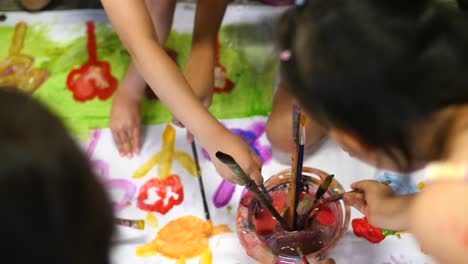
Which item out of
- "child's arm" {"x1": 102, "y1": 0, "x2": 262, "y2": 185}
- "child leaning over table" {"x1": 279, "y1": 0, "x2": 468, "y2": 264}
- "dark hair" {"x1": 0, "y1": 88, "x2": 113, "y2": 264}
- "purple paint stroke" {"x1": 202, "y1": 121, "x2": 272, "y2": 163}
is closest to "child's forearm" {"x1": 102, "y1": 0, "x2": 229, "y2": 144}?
"child's arm" {"x1": 102, "y1": 0, "x2": 262, "y2": 185}

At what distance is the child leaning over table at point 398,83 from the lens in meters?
0.48

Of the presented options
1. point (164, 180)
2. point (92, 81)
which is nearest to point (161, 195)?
point (164, 180)

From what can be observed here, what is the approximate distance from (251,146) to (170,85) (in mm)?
168

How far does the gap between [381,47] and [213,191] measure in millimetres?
375

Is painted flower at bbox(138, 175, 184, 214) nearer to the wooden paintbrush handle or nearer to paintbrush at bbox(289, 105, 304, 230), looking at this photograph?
paintbrush at bbox(289, 105, 304, 230)

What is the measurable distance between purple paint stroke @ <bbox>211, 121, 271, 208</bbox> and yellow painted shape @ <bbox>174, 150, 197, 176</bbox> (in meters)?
0.02

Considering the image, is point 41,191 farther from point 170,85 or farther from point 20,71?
point 20,71

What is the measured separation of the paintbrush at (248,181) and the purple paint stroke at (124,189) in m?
0.19

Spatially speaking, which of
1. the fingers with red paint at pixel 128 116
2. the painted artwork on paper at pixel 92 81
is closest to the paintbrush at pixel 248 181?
the fingers with red paint at pixel 128 116

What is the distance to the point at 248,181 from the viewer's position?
620mm

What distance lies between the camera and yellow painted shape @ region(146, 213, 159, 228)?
0.75 metres

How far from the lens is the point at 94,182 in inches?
15.9

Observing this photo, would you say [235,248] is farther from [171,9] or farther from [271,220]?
[171,9]

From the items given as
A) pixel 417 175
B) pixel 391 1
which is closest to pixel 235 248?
pixel 417 175
